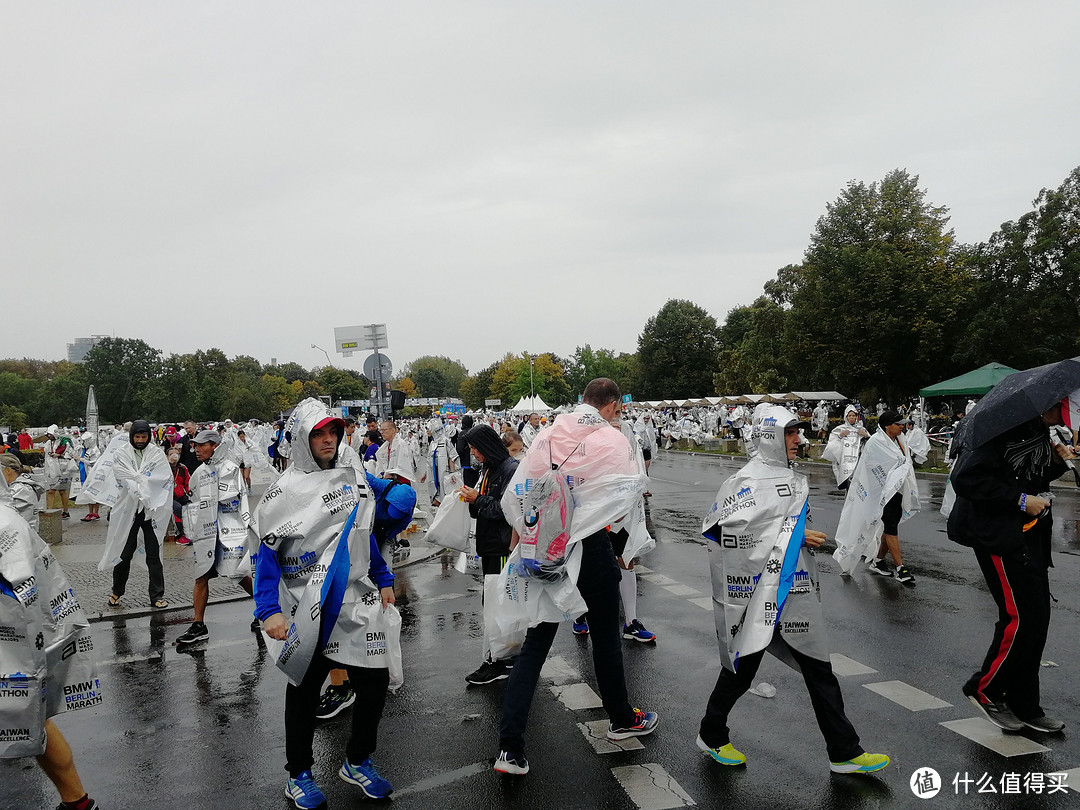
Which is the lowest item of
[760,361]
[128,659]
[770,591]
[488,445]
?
[128,659]

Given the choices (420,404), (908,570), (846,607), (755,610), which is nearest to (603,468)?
(755,610)

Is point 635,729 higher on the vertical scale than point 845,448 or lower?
lower

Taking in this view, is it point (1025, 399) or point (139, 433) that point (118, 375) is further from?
point (1025, 399)

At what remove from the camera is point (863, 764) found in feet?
12.3

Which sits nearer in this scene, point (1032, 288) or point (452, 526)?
point (452, 526)

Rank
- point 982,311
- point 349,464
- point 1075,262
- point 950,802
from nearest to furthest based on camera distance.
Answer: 1. point 950,802
2. point 349,464
3. point 1075,262
4. point 982,311

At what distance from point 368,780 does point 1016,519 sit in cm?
355

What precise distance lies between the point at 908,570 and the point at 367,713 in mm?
6741

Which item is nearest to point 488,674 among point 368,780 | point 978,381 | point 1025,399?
point 368,780

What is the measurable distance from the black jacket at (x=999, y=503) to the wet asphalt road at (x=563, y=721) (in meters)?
0.99

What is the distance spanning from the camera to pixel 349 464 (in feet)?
12.6

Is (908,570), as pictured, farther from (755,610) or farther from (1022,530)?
(755,610)

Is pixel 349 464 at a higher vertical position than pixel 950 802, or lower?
higher

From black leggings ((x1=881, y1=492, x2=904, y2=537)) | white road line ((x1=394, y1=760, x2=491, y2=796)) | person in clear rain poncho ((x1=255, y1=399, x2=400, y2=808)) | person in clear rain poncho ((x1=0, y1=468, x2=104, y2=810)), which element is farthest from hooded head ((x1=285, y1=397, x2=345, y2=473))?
black leggings ((x1=881, y1=492, x2=904, y2=537))
